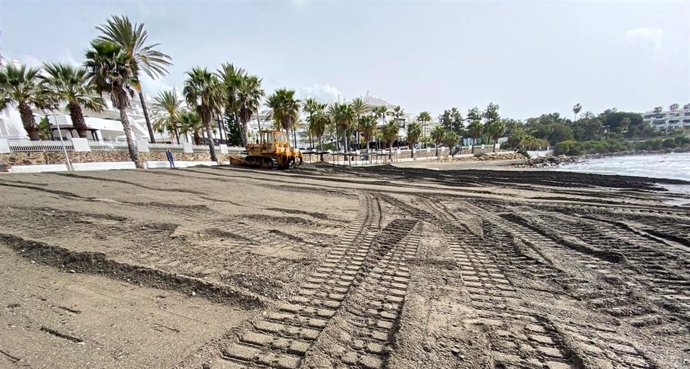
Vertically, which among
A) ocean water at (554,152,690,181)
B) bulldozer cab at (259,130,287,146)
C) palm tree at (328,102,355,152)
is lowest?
ocean water at (554,152,690,181)

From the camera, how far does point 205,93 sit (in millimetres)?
25859

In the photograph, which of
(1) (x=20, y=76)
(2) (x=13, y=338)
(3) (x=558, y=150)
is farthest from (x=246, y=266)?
(3) (x=558, y=150)

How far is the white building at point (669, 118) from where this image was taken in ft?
422

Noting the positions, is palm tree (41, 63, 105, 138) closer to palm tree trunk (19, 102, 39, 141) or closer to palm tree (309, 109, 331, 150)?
palm tree trunk (19, 102, 39, 141)

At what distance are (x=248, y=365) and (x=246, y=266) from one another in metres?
2.05

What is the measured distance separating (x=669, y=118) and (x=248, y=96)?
205m

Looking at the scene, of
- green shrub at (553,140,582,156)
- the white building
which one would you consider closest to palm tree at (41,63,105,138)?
green shrub at (553,140,582,156)

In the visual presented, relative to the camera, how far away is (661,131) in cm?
11069

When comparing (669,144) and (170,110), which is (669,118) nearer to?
(669,144)

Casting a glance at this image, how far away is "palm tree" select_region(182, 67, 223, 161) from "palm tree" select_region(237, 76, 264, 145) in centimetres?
248

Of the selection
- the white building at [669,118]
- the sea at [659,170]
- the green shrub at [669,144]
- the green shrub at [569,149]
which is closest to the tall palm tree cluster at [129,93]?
the sea at [659,170]

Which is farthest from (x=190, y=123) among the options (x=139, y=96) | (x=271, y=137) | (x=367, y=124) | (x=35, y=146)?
(x=367, y=124)

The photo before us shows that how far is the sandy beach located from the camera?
2502 mm

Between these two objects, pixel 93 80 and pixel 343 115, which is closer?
pixel 93 80
